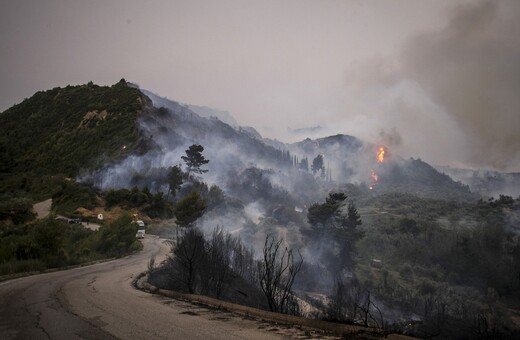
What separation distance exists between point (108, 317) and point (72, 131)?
105766 mm

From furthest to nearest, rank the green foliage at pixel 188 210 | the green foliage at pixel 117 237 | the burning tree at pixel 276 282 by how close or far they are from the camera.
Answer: the green foliage at pixel 188 210 < the green foliage at pixel 117 237 < the burning tree at pixel 276 282

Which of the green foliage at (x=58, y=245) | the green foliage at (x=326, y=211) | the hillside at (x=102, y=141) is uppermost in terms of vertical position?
the hillside at (x=102, y=141)

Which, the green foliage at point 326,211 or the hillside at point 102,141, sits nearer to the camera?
the green foliage at point 326,211

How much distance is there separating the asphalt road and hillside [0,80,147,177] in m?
77.7

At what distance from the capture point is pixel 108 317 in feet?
28.0

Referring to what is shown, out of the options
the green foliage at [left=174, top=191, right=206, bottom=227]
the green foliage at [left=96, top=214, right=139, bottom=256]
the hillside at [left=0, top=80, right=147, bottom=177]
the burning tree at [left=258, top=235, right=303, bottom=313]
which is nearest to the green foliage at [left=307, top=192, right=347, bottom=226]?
the green foliage at [left=174, top=191, right=206, bottom=227]

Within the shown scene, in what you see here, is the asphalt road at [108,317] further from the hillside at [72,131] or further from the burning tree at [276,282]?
the hillside at [72,131]

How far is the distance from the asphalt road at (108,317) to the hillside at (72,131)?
255 feet

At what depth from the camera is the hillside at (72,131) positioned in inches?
3440

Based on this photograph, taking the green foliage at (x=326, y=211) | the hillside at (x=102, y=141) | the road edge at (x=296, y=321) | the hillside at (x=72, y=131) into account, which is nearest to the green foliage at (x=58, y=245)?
the road edge at (x=296, y=321)

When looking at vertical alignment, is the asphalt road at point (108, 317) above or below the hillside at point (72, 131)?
below

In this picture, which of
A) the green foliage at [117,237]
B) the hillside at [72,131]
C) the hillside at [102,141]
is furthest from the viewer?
the hillside at [72,131]

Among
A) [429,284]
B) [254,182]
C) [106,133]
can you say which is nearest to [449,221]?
[429,284]

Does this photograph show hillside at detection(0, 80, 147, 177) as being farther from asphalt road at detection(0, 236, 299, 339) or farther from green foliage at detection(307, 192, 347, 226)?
asphalt road at detection(0, 236, 299, 339)
